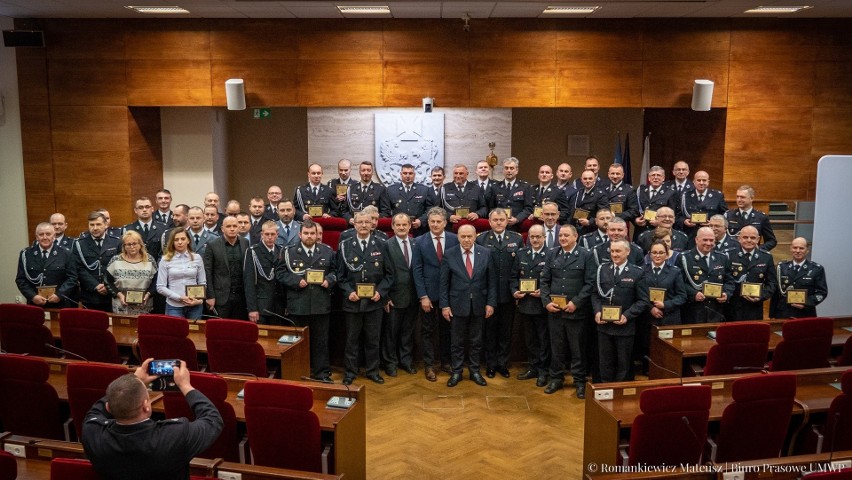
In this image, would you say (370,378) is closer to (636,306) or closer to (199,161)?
(636,306)

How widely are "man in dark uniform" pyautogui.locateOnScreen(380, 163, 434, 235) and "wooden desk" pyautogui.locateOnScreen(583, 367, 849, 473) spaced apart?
15.8ft

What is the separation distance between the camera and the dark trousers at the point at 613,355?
6.71 meters

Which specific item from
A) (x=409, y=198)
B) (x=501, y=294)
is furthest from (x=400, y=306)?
(x=409, y=198)

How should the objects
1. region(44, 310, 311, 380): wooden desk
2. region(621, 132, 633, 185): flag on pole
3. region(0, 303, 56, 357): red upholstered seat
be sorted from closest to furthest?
region(44, 310, 311, 380): wooden desk
region(0, 303, 56, 357): red upholstered seat
region(621, 132, 633, 185): flag on pole

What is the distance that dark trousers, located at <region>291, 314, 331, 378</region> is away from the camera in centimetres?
722

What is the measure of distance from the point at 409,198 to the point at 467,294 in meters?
2.59

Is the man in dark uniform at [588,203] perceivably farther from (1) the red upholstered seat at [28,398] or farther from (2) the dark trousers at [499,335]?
(1) the red upholstered seat at [28,398]

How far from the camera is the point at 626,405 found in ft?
15.9

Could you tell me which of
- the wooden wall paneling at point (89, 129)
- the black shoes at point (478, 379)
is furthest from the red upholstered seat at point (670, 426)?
the wooden wall paneling at point (89, 129)

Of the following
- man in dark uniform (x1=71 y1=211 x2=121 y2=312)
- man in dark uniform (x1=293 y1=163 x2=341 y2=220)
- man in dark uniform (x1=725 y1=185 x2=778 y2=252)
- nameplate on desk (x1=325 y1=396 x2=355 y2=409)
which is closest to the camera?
nameplate on desk (x1=325 y1=396 x2=355 y2=409)

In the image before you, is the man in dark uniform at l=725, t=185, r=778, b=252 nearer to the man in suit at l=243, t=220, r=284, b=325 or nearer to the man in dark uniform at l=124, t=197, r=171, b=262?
the man in suit at l=243, t=220, r=284, b=325

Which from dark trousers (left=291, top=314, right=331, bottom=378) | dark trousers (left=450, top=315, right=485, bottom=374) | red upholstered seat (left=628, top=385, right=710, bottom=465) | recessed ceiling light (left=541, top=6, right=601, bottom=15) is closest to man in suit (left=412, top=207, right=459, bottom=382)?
dark trousers (left=450, top=315, right=485, bottom=374)

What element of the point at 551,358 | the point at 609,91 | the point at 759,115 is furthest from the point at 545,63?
the point at 551,358

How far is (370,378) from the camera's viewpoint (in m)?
7.46
